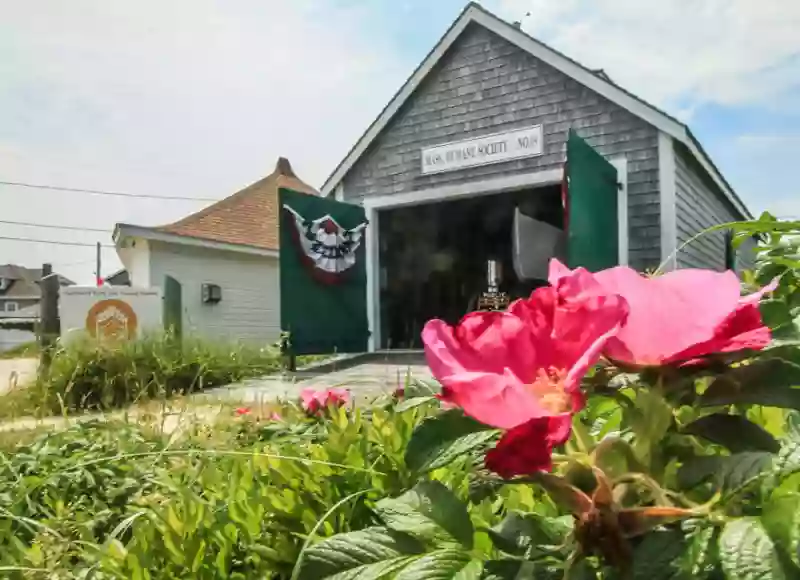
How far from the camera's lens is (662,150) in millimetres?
6277

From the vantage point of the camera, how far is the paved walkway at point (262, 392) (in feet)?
5.85

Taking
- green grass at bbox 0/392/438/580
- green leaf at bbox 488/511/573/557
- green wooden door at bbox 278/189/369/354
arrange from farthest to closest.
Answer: green wooden door at bbox 278/189/369/354
green grass at bbox 0/392/438/580
green leaf at bbox 488/511/573/557

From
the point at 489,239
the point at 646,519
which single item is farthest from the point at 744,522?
the point at 489,239

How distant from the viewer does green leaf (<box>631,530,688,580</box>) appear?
13.2 inches

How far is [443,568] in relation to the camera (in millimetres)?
368

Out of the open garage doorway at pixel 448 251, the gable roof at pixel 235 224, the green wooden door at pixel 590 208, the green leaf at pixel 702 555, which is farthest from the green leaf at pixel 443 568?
the gable roof at pixel 235 224

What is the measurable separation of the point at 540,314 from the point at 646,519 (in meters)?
0.12

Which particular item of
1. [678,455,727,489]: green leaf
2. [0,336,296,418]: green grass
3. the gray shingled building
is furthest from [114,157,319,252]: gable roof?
[678,455,727,489]: green leaf

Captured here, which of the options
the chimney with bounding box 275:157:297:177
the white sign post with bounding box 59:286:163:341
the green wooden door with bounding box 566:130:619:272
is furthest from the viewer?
the chimney with bounding box 275:157:297:177

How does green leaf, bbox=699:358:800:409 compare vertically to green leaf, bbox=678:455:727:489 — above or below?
above

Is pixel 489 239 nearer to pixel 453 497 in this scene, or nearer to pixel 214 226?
pixel 214 226

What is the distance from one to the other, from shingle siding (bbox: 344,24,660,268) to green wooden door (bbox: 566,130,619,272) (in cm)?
26

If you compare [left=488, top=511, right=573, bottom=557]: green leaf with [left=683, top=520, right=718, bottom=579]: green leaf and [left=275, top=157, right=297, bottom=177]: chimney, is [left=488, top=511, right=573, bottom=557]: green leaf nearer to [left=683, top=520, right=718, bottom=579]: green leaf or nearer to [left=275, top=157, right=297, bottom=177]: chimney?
[left=683, top=520, right=718, bottom=579]: green leaf

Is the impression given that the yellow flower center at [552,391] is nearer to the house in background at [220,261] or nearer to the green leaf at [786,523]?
the green leaf at [786,523]
